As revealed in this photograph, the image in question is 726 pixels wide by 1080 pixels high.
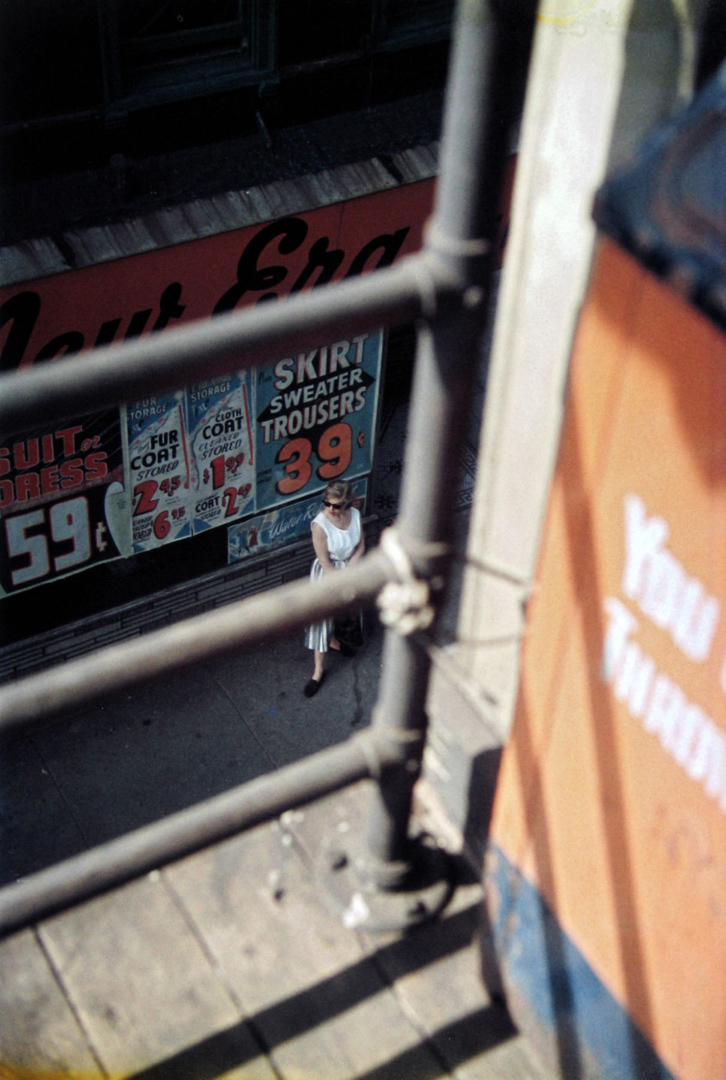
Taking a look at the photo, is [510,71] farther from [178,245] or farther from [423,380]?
Answer: [178,245]

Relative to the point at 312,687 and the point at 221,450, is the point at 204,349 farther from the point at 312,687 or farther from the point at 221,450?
the point at 312,687

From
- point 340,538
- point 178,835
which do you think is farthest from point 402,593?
point 340,538

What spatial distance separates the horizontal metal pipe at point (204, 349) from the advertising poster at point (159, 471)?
6141 mm

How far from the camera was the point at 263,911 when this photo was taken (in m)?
2.29

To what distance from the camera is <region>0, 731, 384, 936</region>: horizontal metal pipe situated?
5.75 ft

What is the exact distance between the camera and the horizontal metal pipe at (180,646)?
154cm

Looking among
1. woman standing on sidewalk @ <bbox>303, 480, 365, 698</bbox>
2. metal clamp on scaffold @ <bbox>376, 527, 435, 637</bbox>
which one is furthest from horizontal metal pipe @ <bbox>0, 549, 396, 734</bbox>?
woman standing on sidewalk @ <bbox>303, 480, 365, 698</bbox>

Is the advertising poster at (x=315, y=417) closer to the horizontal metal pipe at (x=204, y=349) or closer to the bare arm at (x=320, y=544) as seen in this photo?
the bare arm at (x=320, y=544)

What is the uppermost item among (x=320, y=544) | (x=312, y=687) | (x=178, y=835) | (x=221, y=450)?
(x=178, y=835)

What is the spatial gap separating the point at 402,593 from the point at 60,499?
20.1 feet

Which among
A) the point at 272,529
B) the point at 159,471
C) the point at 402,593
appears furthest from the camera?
the point at 272,529

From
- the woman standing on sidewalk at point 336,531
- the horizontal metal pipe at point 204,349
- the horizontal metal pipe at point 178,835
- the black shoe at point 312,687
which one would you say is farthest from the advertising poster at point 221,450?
the horizontal metal pipe at point 204,349

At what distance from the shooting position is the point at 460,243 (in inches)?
58.7

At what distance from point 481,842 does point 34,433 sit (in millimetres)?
5371
